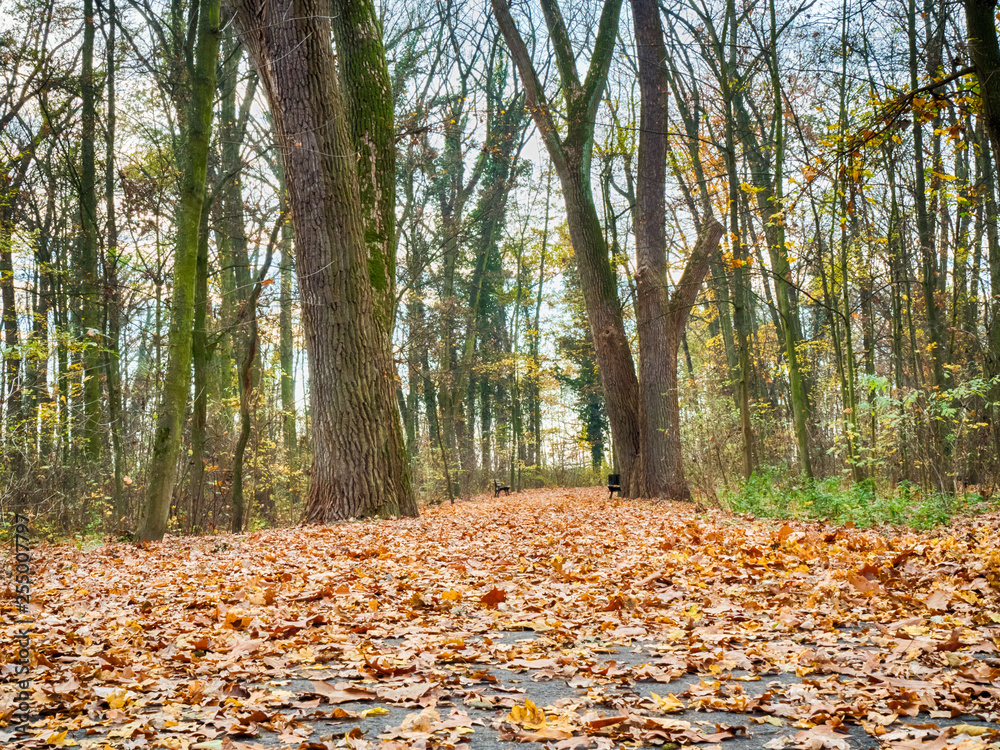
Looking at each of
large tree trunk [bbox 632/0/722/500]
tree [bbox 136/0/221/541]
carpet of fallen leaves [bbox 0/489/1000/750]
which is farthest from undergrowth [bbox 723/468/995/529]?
tree [bbox 136/0/221/541]

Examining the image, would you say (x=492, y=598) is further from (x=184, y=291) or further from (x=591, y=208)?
(x=591, y=208)

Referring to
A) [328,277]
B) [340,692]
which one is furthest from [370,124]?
[340,692]

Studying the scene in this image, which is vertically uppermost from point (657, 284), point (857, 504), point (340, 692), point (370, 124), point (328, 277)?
point (370, 124)

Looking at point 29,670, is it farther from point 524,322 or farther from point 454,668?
point 524,322

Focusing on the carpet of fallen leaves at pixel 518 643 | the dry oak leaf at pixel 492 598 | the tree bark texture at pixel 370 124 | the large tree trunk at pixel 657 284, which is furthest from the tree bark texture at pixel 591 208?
the dry oak leaf at pixel 492 598

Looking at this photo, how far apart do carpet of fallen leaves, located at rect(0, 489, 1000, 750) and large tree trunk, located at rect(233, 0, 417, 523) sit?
2200 millimetres

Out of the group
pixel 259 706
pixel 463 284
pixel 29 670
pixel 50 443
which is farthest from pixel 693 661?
pixel 463 284

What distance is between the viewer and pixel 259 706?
2352 millimetres

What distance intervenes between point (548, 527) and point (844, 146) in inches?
198

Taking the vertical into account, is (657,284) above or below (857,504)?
above

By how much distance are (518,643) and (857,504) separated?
6.52 metres

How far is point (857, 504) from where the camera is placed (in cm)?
815

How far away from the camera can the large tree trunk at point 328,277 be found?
789cm

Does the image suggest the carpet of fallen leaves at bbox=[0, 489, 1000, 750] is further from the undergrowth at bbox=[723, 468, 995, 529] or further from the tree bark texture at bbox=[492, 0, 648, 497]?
the tree bark texture at bbox=[492, 0, 648, 497]
